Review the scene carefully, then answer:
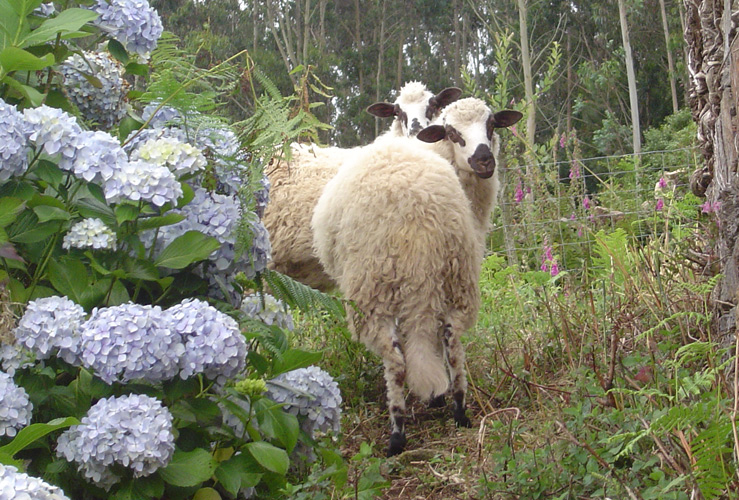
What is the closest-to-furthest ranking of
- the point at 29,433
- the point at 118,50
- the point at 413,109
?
1. the point at 29,433
2. the point at 118,50
3. the point at 413,109

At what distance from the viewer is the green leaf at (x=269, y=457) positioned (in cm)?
211

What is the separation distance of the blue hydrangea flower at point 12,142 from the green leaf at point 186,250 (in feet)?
1.40

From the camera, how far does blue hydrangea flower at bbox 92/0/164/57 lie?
2.37 meters

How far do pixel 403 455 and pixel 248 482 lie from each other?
1392 mm

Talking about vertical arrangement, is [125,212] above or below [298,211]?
below

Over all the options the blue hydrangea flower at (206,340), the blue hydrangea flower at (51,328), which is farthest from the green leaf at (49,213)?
the blue hydrangea flower at (206,340)

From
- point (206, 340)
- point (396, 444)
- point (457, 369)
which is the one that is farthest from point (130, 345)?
point (457, 369)

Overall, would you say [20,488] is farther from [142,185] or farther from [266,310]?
[266,310]

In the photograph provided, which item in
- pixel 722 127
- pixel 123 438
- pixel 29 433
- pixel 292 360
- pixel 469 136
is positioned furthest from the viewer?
pixel 469 136

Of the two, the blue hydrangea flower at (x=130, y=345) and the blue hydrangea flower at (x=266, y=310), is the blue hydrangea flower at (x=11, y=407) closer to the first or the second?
the blue hydrangea flower at (x=130, y=345)

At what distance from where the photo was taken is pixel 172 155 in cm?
216

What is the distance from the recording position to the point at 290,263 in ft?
17.2

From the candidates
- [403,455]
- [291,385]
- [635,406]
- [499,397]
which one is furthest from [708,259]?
[291,385]

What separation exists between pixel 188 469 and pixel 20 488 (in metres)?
0.66
